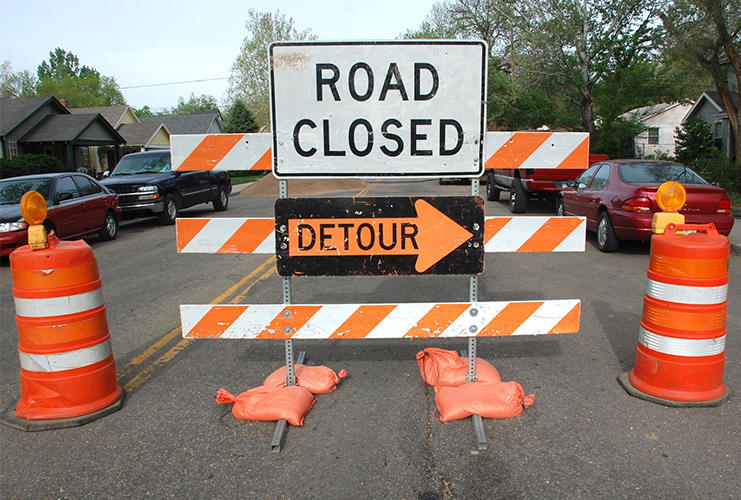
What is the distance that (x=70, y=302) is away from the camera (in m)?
3.75

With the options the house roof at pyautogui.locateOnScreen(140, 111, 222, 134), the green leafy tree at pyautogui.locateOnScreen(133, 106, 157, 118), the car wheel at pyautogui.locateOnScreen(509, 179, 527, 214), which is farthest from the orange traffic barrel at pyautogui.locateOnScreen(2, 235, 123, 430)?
the green leafy tree at pyautogui.locateOnScreen(133, 106, 157, 118)

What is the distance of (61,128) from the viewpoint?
3378 centimetres

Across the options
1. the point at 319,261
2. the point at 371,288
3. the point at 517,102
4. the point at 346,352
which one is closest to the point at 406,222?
the point at 319,261

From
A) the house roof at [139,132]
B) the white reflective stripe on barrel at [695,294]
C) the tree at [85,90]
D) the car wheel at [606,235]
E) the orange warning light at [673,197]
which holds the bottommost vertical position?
the car wheel at [606,235]

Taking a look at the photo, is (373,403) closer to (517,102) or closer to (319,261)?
(319,261)

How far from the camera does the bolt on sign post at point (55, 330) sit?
3.69m

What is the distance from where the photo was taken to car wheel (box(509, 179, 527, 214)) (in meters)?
15.8

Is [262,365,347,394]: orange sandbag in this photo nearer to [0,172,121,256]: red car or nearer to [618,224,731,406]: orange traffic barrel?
[618,224,731,406]: orange traffic barrel

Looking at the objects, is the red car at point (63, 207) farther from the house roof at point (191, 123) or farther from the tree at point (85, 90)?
the tree at point (85, 90)

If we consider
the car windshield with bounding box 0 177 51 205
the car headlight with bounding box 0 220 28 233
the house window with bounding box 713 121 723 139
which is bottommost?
the car headlight with bounding box 0 220 28 233

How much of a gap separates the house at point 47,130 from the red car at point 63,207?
23.3 m

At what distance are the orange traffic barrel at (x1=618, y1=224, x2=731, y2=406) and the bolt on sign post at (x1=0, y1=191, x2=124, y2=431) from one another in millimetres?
3814

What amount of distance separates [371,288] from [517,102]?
25.9m

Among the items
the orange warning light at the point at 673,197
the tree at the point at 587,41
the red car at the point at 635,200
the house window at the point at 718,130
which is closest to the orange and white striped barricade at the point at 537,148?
the orange warning light at the point at 673,197
